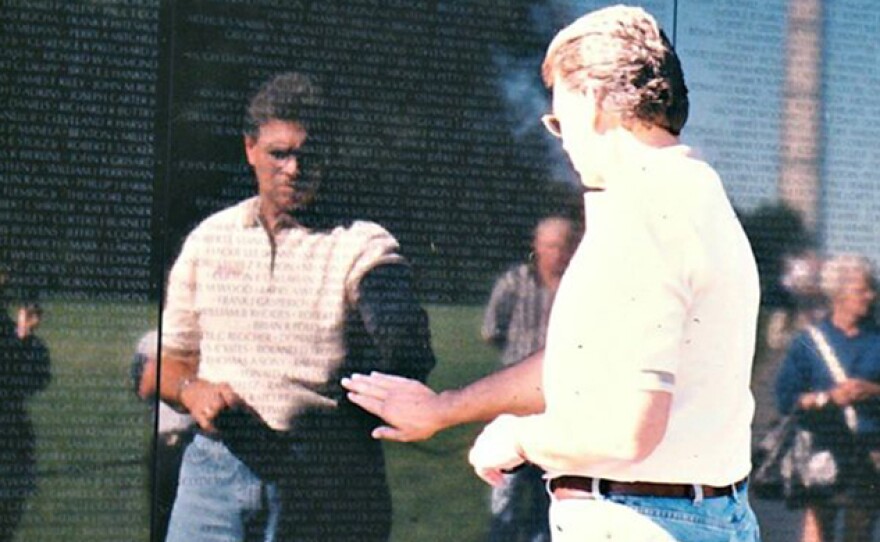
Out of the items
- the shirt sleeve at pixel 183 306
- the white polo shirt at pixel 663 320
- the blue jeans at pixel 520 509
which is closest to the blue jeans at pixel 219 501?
the shirt sleeve at pixel 183 306

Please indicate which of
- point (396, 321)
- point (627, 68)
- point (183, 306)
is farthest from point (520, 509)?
point (627, 68)

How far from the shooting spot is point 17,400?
190 inches

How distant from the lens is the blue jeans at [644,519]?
3066 millimetres

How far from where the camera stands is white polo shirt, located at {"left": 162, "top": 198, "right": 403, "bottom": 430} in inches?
196

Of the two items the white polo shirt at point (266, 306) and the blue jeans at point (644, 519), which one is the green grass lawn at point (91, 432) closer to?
the white polo shirt at point (266, 306)

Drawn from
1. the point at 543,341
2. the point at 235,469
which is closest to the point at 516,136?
the point at 543,341

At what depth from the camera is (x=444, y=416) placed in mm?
5309

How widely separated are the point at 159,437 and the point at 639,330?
239 cm

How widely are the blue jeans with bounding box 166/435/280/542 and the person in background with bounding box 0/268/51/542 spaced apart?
0.47 m

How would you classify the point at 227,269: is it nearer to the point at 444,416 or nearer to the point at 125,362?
the point at 125,362

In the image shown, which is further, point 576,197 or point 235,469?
point 576,197

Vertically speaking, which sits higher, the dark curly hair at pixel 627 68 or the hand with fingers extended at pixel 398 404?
the dark curly hair at pixel 627 68

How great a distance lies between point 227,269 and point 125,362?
425 mm

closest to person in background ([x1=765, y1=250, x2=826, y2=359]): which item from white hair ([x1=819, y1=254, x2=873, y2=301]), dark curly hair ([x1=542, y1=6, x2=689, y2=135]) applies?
white hair ([x1=819, y1=254, x2=873, y2=301])
